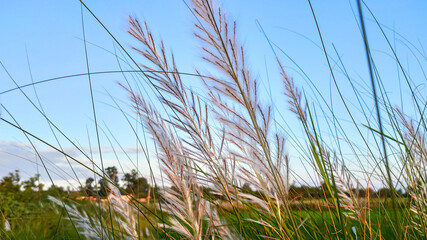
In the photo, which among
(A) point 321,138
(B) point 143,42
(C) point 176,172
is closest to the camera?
(C) point 176,172

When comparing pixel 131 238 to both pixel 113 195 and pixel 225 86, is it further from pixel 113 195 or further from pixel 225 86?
pixel 225 86

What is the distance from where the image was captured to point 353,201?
5.64 feet

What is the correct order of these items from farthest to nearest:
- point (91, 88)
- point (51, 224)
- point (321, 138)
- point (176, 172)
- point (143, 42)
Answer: point (51, 224) < point (321, 138) < point (91, 88) < point (143, 42) < point (176, 172)

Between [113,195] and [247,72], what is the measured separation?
88cm

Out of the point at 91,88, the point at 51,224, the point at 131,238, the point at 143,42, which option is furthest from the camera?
the point at 51,224

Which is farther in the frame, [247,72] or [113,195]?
[113,195]

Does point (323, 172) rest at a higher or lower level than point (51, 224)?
higher

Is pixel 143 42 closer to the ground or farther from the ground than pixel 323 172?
farther from the ground

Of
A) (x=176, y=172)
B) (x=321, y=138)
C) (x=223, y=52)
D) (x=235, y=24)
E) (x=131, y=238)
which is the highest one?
(x=235, y=24)

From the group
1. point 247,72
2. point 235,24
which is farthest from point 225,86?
point 235,24

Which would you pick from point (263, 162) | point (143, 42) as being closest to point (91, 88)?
point (143, 42)

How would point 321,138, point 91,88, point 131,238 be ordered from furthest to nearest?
1. point 321,138
2. point 131,238
3. point 91,88

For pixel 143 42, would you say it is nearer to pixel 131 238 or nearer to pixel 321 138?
pixel 131 238

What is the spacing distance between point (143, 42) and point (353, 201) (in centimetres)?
123
